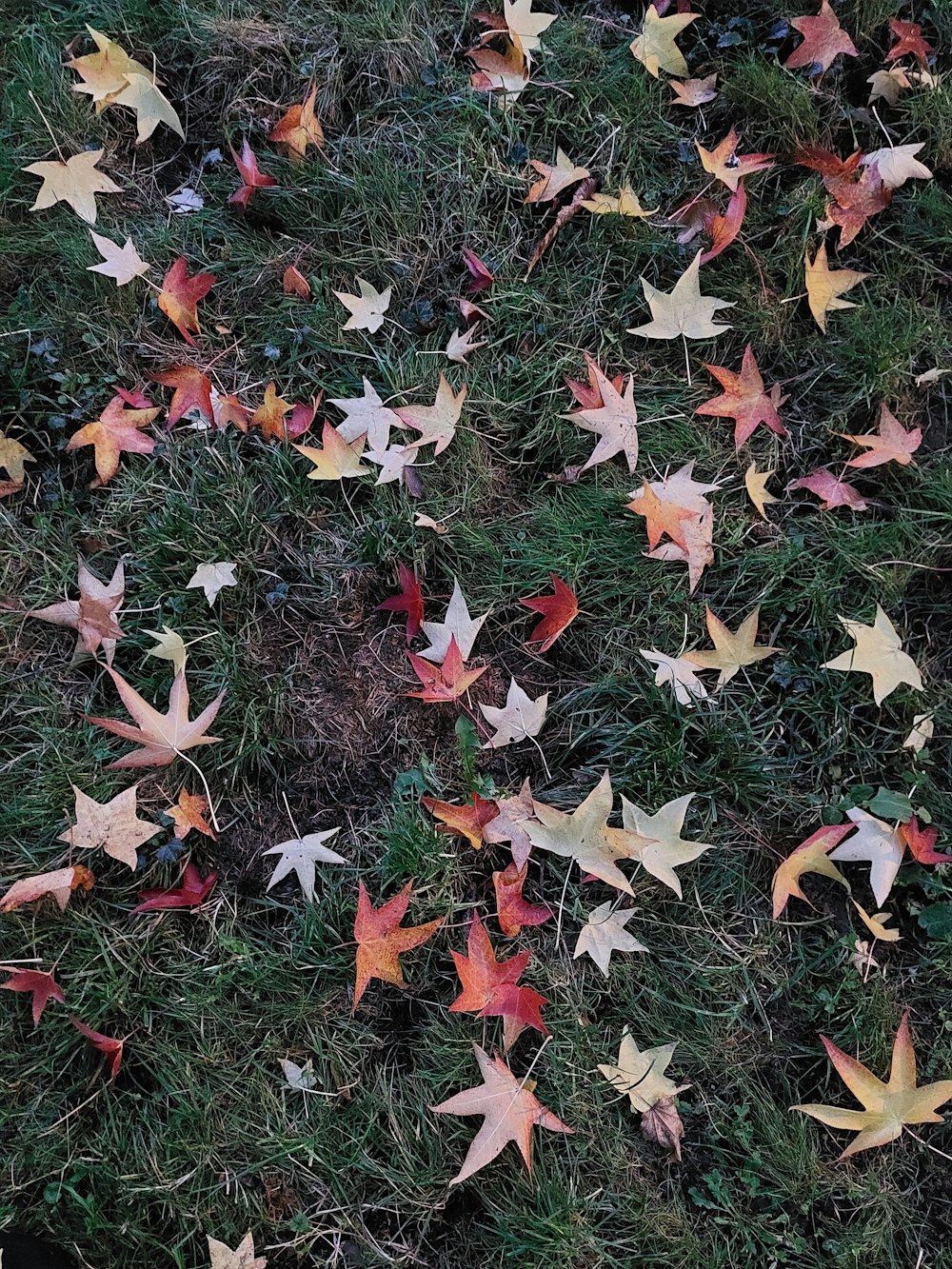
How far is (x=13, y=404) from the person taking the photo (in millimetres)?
2232

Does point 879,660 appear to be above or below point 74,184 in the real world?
below

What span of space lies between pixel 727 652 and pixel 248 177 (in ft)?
5.69

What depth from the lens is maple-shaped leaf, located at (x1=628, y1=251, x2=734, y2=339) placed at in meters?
2.18

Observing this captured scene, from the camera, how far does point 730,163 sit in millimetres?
2301

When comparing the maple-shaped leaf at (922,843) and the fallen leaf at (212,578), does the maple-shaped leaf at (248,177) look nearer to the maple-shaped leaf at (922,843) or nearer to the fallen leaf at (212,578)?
the fallen leaf at (212,578)

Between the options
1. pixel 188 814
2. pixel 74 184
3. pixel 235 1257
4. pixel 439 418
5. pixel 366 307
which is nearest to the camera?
pixel 235 1257

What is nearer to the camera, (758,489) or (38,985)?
(38,985)

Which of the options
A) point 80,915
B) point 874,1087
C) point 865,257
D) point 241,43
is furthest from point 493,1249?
point 241,43

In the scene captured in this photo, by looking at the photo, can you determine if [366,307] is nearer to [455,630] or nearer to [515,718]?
[455,630]

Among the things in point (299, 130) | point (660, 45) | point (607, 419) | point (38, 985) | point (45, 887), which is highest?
point (660, 45)

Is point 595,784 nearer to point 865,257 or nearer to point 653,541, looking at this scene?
point 653,541

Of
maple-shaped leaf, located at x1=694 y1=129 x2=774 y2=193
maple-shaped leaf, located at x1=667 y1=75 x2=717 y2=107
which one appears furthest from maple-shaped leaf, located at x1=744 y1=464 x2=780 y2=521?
maple-shaped leaf, located at x1=667 y1=75 x2=717 y2=107

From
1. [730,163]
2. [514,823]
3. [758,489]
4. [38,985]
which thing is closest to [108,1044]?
[38,985]

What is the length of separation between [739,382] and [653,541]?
0.48 metres
